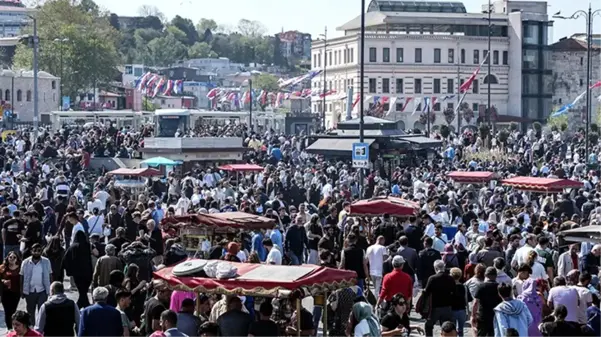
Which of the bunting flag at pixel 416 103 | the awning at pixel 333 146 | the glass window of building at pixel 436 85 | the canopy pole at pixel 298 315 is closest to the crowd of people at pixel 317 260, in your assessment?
the canopy pole at pixel 298 315

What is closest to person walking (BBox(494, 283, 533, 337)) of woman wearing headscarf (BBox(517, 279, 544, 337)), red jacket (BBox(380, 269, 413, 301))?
woman wearing headscarf (BBox(517, 279, 544, 337))

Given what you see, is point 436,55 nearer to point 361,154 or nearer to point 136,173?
point 136,173

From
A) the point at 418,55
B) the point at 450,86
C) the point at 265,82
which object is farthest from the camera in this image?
the point at 265,82

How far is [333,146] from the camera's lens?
168 ft

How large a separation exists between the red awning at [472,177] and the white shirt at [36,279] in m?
22.3

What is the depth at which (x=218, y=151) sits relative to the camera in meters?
52.9

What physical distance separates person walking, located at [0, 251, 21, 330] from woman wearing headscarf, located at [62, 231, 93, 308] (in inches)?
50.9

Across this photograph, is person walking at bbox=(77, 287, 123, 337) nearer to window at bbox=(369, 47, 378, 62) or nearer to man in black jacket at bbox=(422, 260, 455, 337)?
man in black jacket at bbox=(422, 260, 455, 337)

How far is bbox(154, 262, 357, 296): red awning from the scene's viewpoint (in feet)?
47.8

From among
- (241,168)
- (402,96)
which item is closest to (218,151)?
(241,168)

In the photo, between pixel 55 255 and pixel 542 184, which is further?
pixel 542 184

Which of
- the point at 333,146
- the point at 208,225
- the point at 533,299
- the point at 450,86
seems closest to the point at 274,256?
the point at 208,225

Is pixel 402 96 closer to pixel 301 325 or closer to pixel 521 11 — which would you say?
pixel 521 11

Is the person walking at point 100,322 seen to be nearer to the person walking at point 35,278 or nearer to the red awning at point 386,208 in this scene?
the person walking at point 35,278
